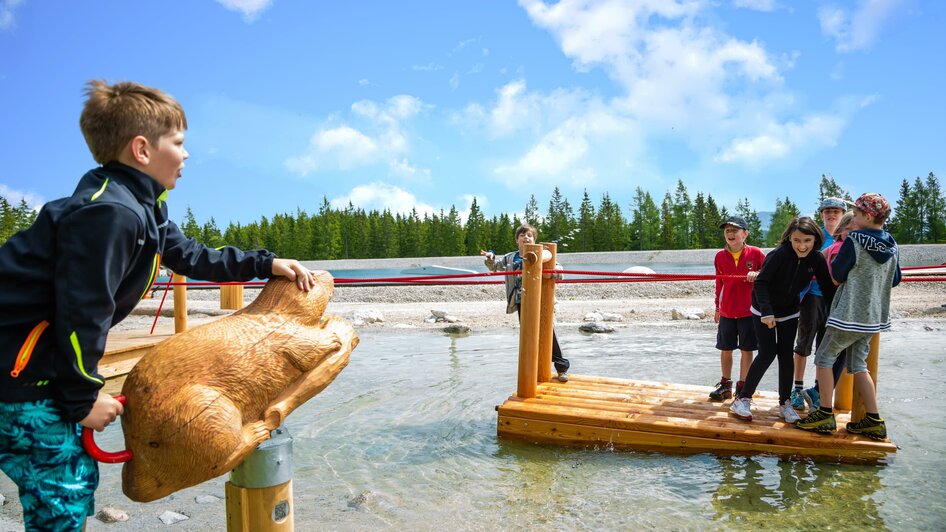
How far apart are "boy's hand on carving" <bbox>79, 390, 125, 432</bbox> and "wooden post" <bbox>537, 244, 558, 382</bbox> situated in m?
4.40

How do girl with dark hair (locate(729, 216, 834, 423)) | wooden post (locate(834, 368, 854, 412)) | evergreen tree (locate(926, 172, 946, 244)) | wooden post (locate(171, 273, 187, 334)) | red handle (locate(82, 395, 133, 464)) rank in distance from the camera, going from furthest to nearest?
1. evergreen tree (locate(926, 172, 946, 244))
2. wooden post (locate(171, 273, 187, 334))
3. wooden post (locate(834, 368, 854, 412))
4. girl with dark hair (locate(729, 216, 834, 423))
5. red handle (locate(82, 395, 133, 464))

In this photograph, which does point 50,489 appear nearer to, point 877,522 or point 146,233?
point 146,233

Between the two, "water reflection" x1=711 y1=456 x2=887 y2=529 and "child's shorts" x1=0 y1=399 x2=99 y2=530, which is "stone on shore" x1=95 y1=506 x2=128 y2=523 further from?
"water reflection" x1=711 y1=456 x2=887 y2=529

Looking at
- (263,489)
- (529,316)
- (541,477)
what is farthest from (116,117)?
(529,316)

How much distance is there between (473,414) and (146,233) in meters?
4.60

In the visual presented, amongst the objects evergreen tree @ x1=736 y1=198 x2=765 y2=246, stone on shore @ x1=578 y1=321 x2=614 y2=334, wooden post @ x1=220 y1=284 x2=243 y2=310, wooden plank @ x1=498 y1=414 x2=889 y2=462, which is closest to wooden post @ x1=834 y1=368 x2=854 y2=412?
wooden plank @ x1=498 y1=414 x2=889 y2=462

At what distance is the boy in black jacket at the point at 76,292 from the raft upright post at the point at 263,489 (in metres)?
0.42

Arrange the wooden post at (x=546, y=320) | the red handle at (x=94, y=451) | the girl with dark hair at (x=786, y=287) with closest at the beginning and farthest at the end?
the red handle at (x=94, y=451) < the girl with dark hair at (x=786, y=287) < the wooden post at (x=546, y=320)

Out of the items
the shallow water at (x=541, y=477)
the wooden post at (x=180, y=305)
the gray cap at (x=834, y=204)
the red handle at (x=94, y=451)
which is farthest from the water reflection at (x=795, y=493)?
the wooden post at (x=180, y=305)

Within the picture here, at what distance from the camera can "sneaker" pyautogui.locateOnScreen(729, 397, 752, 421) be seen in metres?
4.98

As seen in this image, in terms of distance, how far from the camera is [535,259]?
5.30m

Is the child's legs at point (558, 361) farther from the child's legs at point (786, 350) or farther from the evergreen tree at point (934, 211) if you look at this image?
the evergreen tree at point (934, 211)

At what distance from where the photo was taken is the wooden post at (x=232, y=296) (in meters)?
11.2

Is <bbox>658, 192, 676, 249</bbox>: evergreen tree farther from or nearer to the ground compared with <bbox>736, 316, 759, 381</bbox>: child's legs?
farther from the ground
